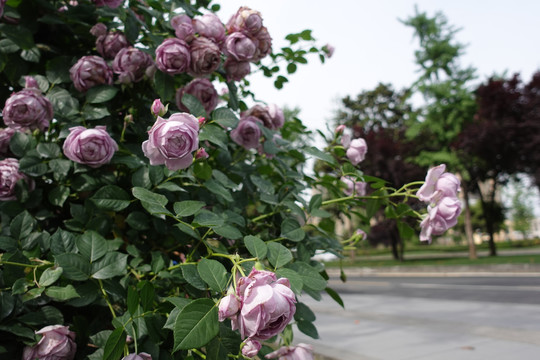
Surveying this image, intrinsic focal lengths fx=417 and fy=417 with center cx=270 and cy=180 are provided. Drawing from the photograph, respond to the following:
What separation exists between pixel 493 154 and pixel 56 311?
22669 mm

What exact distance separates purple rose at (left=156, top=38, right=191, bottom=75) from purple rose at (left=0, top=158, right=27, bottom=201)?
580 millimetres

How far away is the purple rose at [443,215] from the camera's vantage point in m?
1.22

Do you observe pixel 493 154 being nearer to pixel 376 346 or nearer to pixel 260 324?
pixel 376 346

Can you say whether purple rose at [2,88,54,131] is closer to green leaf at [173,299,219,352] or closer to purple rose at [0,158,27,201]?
purple rose at [0,158,27,201]

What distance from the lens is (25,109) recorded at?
1.38m

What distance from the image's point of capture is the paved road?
460 cm

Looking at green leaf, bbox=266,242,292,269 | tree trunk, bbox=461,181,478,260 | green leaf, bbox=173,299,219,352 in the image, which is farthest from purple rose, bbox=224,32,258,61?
tree trunk, bbox=461,181,478,260

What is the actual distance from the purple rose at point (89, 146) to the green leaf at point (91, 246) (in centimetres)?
23

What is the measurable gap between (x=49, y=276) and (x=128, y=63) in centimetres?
78

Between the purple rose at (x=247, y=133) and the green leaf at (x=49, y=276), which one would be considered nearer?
the green leaf at (x=49, y=276)

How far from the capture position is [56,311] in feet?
4.09

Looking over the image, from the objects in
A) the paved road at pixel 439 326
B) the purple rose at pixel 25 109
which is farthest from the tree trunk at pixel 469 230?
the purple rose at pixel 25 109

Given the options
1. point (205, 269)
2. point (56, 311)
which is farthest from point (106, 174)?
point (205, 269)

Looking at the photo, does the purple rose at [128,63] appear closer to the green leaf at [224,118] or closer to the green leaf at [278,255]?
the green leaf at [224,118]
